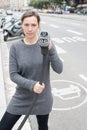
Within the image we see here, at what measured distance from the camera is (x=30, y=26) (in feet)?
12.0

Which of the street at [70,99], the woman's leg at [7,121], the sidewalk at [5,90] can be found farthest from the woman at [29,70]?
the sidewalk at [5,90]

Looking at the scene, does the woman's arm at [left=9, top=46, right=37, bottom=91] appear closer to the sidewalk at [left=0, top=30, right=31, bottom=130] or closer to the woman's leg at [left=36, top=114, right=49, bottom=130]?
the woman's leg at [left=36, top=114, right=49, bottom=130]

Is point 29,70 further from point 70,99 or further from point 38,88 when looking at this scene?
point 70,99

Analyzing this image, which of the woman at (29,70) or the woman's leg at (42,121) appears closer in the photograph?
the woman at (29,70)

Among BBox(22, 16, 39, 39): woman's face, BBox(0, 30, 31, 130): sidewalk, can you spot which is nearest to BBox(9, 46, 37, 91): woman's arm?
BBox(22, 16, 39, 39): woman's face

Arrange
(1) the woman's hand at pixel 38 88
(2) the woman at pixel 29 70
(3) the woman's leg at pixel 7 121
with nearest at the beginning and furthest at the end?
(1) the woman's hand at pixel 38 88
(2) the woman at pixel 29 70
(3) the woman's leg at pixel 7 121

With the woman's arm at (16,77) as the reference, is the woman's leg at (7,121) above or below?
below

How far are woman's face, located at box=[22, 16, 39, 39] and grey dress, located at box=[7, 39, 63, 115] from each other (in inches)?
4.4

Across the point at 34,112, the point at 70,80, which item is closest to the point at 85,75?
the point at 70,80

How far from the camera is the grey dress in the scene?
12.1ft

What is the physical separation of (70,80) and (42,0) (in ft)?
463

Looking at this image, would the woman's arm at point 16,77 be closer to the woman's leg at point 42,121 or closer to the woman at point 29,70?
the woman at point 29,70

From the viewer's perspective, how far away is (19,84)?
12.2 feet

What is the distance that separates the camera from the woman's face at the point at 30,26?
3660 millimetres
